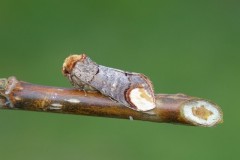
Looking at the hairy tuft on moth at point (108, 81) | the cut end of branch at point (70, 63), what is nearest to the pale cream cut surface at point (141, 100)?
the hairy tuft on moth at point (108, 81)

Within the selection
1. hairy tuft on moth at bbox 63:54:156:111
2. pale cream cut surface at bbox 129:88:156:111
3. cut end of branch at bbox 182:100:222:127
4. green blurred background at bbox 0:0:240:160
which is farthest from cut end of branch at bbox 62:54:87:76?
green blurred background at bbox 0:0:240:160

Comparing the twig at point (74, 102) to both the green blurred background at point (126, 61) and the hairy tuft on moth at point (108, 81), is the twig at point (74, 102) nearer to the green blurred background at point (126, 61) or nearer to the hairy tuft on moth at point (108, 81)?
the hairy tuft on moth at point (108, 81)

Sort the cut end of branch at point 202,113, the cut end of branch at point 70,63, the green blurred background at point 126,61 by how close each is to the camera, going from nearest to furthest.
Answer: the cut end of branch at point 202,113, the cut end of branch at point 70,63, the green blurred background at point 126,61

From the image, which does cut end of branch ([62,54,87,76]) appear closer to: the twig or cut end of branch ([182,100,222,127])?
the twig

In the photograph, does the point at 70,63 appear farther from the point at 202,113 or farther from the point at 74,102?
the point at 202,113

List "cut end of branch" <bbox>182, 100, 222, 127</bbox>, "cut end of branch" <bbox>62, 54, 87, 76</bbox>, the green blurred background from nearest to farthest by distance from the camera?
"cut end of branch" <bbox>182, 100, 222, 127</bbox>
"cut end of branch" <bbox>62, 54, 87, 76</bbox>
the green blurred background

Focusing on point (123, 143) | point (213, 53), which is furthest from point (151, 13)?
point (123, 143)

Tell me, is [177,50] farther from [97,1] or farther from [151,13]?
[97,1]
